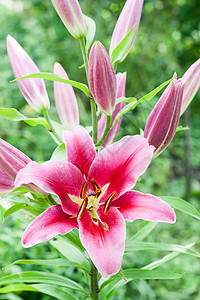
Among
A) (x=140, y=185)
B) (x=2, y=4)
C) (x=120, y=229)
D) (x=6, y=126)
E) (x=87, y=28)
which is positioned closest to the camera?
(x=120, y=229)

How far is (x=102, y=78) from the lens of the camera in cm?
45

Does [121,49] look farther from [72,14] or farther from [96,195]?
[96,195]

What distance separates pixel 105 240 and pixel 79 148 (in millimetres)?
115

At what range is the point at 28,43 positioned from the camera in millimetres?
2633

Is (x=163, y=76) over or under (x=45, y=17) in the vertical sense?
under

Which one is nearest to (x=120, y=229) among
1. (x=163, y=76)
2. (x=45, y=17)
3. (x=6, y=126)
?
(x=6, y=126)

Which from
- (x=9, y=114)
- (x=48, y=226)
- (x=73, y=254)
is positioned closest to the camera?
(x=48, y=226)

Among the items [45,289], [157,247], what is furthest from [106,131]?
[45,289]

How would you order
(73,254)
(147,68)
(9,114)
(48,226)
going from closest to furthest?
(48,226), (9,114), (73,254), (147,68)

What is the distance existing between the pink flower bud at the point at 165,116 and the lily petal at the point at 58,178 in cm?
12

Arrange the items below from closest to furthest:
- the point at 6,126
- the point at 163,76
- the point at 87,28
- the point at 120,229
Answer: the point at 120,229
the point at 87,28
the point at 6,126
the point at 163,76

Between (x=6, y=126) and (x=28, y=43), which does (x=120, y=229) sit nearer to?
(x=6, y=126)

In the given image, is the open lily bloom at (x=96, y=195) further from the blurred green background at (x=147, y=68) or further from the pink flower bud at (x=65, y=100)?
the blurred green background at (x=147, y=68)

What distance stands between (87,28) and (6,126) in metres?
1.35
